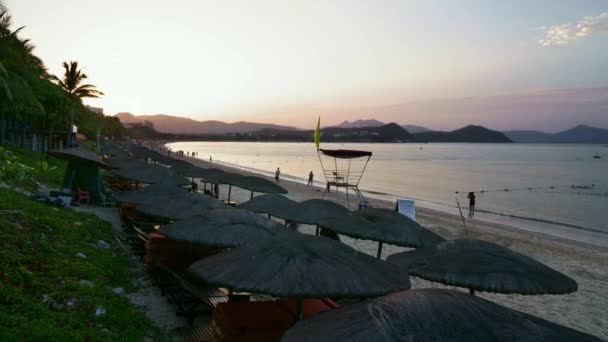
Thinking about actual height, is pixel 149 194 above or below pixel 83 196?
above

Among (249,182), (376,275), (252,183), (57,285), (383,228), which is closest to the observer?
(376,275)

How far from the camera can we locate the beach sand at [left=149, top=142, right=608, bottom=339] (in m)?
9.27

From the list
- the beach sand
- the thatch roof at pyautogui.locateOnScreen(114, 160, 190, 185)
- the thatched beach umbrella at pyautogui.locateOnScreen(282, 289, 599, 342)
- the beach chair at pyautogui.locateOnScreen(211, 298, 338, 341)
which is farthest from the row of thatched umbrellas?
the thatch roof at pyautogui.locateOnScreen(114, 160, 190, 185)

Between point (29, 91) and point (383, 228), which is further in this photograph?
point (29, 91)

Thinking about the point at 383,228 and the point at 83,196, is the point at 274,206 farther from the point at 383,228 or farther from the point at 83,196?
the point at 83,196

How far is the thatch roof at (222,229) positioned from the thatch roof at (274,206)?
310 centimetres

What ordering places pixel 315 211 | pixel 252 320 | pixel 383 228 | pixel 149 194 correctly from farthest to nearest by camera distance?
1. pixel 149 194
2. pixel 315 211
3. pixel 383 228
4. pixel 252 320

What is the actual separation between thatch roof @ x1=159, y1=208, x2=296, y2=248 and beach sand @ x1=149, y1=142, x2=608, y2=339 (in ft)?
18.0

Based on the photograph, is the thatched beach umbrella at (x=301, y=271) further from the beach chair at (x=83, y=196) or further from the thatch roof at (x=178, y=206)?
the beach chair at (x=83, y=196)

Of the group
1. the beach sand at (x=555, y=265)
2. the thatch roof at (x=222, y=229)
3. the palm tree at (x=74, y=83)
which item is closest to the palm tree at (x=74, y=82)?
the palm tree at (x=74, y=83)

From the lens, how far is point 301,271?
3.94 m

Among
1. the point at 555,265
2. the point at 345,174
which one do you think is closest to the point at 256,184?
the point at 555,265

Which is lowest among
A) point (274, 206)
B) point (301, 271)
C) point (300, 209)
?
point (274, 206)

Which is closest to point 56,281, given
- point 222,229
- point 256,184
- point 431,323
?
point 222,229
